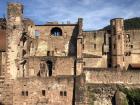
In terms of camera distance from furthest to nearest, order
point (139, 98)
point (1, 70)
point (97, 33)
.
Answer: point (97, 33)
point (1, 70)
point (139, 98)

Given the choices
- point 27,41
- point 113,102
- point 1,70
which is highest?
point 27,41

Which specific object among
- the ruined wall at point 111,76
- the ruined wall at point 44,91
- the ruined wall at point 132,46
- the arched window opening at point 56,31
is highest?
the arched window opening at point 56,31

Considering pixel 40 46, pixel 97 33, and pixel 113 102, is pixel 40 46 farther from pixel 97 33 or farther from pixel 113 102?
pixel 113 102

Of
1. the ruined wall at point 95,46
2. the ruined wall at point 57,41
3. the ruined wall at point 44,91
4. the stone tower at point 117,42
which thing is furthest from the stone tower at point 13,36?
the stone tower at point 117,42

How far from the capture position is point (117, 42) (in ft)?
230

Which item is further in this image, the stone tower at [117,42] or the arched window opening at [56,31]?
the arched window opening at [56,31]

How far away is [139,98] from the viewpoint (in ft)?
177

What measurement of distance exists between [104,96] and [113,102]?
4.89 ft

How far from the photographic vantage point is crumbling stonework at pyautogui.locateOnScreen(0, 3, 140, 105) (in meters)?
55.4

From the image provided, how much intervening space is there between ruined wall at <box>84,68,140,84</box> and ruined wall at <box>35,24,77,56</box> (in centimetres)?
1285

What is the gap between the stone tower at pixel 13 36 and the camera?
5809 centimetres

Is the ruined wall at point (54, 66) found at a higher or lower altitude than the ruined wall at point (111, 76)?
higher

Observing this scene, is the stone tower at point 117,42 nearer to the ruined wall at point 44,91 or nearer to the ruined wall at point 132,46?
the ruined wall at point 132,46

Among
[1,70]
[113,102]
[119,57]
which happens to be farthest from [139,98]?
[1,70]
